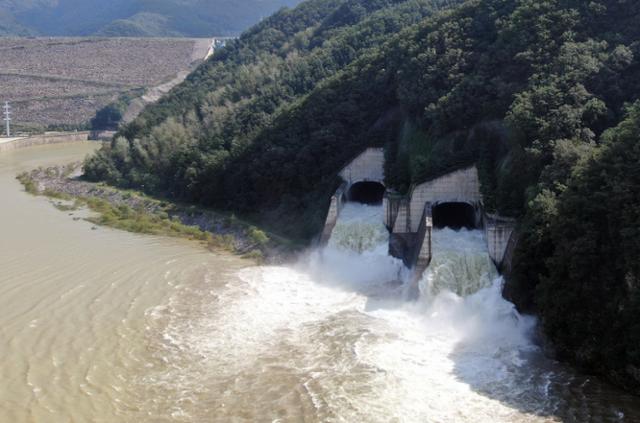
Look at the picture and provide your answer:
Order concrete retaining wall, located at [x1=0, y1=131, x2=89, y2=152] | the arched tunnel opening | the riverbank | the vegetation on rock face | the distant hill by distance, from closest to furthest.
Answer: the vegetation on rock face
the riverbank
the arched tunnel opening
concrete retaining wall, located at [x1=0, y1=131, x2=89, y2=152]
the distant hill

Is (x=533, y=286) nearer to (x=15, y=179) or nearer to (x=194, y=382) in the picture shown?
(x=194, y=382)

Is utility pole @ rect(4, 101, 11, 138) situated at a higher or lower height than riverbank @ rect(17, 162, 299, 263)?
higher

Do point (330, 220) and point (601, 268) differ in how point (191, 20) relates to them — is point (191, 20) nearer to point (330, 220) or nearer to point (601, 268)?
point (330, 220)

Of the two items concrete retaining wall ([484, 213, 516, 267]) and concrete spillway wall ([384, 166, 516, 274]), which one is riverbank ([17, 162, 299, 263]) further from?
concrete retaining wall ([484, 213, 516, 267])

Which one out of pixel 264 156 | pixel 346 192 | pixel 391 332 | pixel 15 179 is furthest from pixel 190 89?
pixel 391 332

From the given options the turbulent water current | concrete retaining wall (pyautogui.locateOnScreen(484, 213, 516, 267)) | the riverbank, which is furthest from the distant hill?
concrete retaining wall (pyautogui.locateOnScreen(484, 213, 516, 267))

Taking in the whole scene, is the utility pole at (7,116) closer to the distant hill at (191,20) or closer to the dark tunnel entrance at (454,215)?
the dark tunnel entrance at (454,215)

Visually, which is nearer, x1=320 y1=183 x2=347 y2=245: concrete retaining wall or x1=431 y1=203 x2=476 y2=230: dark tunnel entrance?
x1=431 y1=203 x2=476 y2=230: dark tunnel entrance
